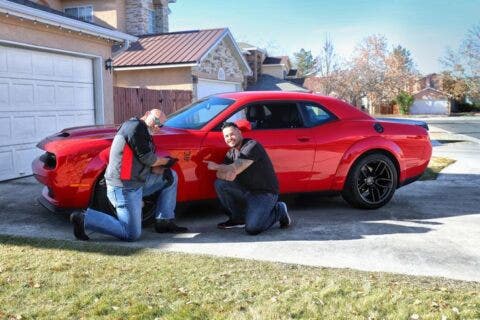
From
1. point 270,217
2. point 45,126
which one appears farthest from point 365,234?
point 45,126

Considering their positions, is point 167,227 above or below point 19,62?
below

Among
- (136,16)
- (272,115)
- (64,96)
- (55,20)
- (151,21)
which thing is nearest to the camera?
(272,115)

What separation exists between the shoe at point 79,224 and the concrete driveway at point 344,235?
7.0 inches

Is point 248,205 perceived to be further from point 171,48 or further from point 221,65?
point 221,65

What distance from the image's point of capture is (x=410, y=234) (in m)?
5.88

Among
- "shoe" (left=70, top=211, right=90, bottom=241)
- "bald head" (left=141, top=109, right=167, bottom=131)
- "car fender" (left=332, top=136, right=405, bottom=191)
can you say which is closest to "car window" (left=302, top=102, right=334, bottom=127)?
"car fender" (left=332, top=136, right=405, bottom=191)

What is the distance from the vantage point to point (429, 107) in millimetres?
69438

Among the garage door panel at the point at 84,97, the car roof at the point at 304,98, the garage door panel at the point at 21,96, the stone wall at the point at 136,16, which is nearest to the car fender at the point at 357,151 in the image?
the car roof at the point at 304,98

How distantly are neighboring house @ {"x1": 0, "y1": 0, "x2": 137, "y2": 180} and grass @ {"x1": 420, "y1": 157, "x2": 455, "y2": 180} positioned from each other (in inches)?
A: 277

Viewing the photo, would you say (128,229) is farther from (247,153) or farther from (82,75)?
(82,75)

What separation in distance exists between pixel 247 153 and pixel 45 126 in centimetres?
583

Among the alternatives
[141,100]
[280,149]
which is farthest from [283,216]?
[141,100]

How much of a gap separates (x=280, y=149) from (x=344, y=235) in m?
1.34

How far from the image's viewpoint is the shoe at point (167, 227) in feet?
18.9
